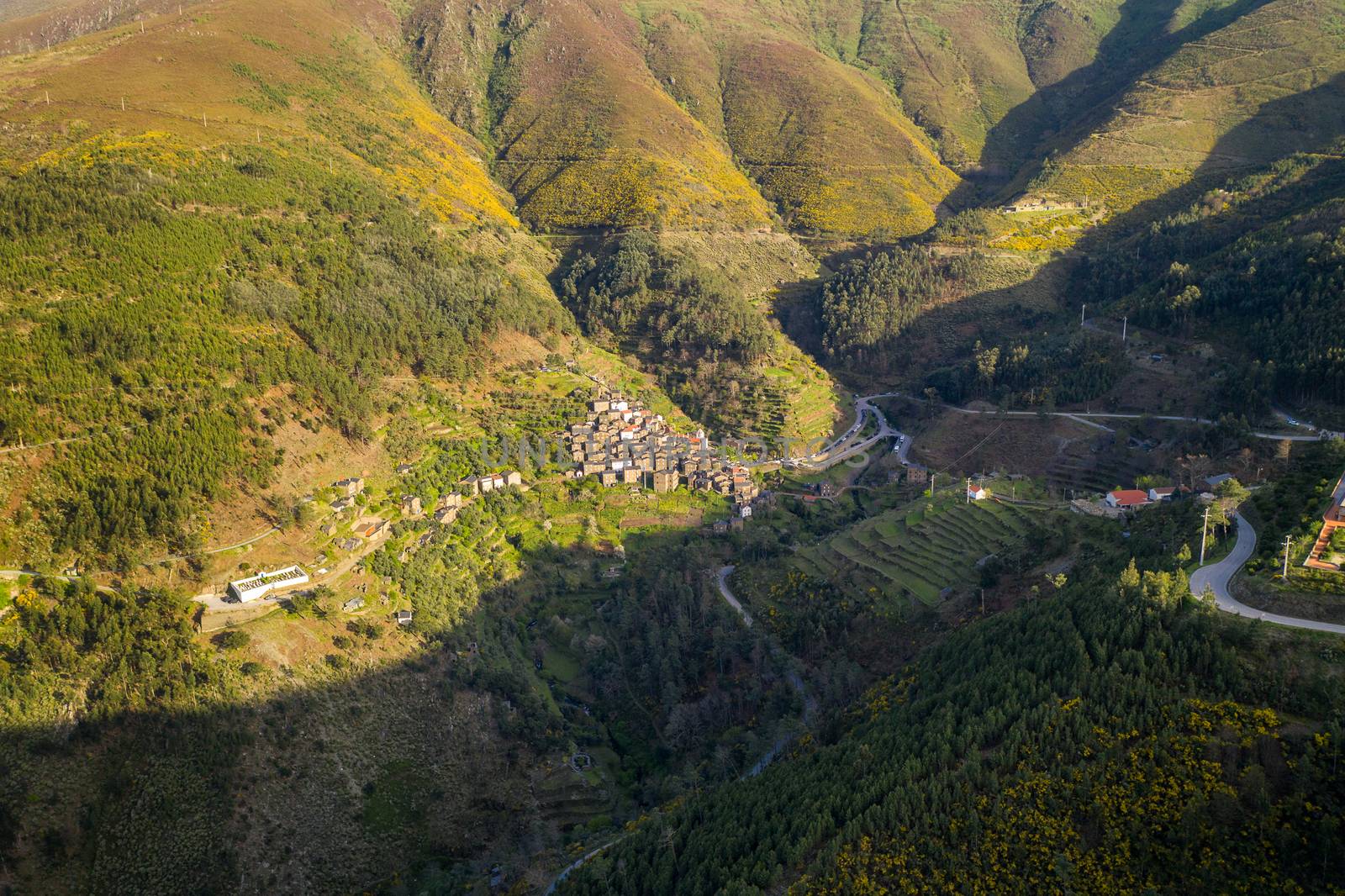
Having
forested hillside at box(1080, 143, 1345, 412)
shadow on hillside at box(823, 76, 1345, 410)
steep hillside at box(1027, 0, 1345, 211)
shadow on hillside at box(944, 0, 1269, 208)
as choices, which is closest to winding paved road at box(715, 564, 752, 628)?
forested hillside at box(1080, 143, 1345, 412)

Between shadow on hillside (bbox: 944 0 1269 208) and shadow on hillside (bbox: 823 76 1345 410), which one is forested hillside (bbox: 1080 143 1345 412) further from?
A: shadow on hillside (bbox: 944 0 1269 208)

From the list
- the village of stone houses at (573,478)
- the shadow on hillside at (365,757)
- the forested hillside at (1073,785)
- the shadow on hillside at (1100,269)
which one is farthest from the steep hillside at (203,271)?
the shadow on hillside at (1100,269)

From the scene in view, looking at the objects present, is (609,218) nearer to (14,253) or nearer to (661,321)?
(661,321)

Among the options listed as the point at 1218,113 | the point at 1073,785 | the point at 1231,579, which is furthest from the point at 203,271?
the point at 1218,113

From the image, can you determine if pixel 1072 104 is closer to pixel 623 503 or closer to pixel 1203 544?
pixel 623 503

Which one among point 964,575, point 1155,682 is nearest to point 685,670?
point 964,575

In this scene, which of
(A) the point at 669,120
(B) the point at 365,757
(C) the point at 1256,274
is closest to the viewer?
(B) the point at 365,757
